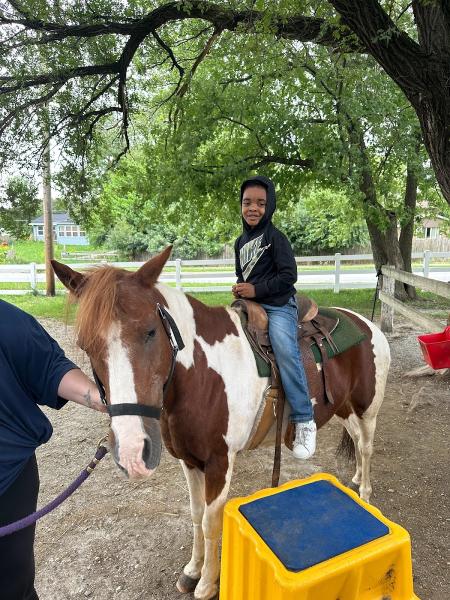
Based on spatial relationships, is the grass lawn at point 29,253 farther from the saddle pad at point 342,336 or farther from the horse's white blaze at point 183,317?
A: the horse's white blaze at point 183,317

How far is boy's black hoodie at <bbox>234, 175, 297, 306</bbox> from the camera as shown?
2.53m

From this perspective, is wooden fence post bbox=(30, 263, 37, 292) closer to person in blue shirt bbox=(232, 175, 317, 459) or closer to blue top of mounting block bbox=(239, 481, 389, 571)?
person in blue shirt bbox=(232, 175, 317, 459)

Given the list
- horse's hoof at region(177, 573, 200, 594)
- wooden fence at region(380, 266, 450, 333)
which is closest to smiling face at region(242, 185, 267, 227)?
horse's hoof at region(177, 573, 200, 594)

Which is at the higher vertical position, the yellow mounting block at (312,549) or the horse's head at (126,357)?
→ the horse's head at (126,357)

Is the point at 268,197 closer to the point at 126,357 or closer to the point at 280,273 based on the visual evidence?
the point at 280,273

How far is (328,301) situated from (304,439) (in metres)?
9.41

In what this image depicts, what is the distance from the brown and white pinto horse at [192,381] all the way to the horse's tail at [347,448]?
207 millimetres

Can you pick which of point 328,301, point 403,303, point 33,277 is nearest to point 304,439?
point 403,303

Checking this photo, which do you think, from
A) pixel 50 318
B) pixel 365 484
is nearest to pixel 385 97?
pixel 365 484

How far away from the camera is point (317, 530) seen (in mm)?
1348

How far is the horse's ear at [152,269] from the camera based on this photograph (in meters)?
1.74

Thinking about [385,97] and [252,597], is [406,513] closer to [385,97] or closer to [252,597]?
[252,597]

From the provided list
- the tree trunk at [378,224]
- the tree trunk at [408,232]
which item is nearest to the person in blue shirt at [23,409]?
the tree trunk at [378,224]

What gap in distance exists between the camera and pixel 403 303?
6953 millimetres
